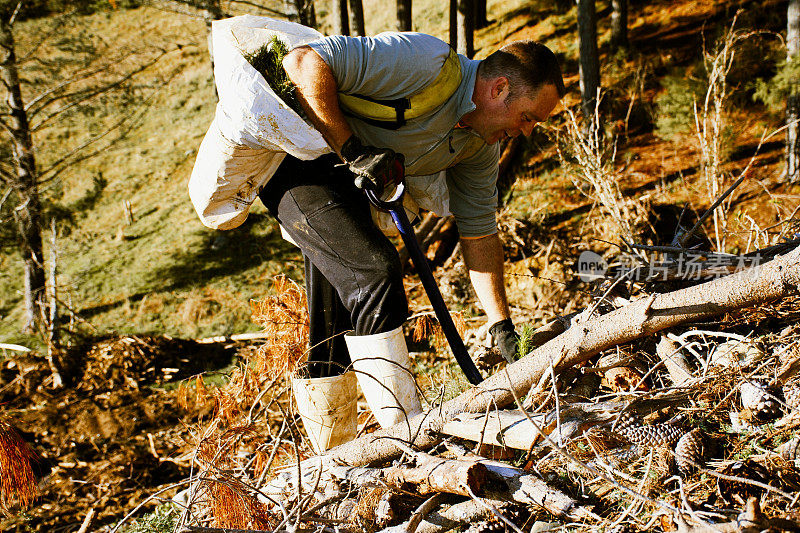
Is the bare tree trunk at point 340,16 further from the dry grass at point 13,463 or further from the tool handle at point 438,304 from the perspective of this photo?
the dry grass at point 13,463

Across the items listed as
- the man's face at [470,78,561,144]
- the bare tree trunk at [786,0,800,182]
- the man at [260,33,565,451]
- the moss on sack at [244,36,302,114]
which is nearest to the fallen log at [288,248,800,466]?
the man at [260,33,565,451]

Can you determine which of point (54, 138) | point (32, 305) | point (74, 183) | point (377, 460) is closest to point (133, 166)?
point (74, 183)

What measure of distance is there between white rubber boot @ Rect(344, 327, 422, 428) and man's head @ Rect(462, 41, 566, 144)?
102cm

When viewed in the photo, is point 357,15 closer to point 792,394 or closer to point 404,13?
point 404,13

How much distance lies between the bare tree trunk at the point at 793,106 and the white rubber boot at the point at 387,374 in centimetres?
465

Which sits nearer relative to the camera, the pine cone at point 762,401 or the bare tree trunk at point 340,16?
the pine cone at point 762,401

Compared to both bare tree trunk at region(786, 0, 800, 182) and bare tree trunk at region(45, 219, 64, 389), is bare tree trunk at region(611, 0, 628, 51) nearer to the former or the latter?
bare tree trunk at region(786, 0, 800, 182)

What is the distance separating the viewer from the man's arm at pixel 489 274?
113 inches

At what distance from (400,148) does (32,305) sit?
5794mm

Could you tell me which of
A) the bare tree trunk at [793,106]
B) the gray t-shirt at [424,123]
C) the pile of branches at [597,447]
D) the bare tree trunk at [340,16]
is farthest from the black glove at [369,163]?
the bare tree trunk at [340,16]

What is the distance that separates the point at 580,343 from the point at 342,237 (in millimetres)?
1014

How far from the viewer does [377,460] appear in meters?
2.18

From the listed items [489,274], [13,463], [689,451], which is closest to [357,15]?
[489,274]

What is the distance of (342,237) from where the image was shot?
7.22 ft
